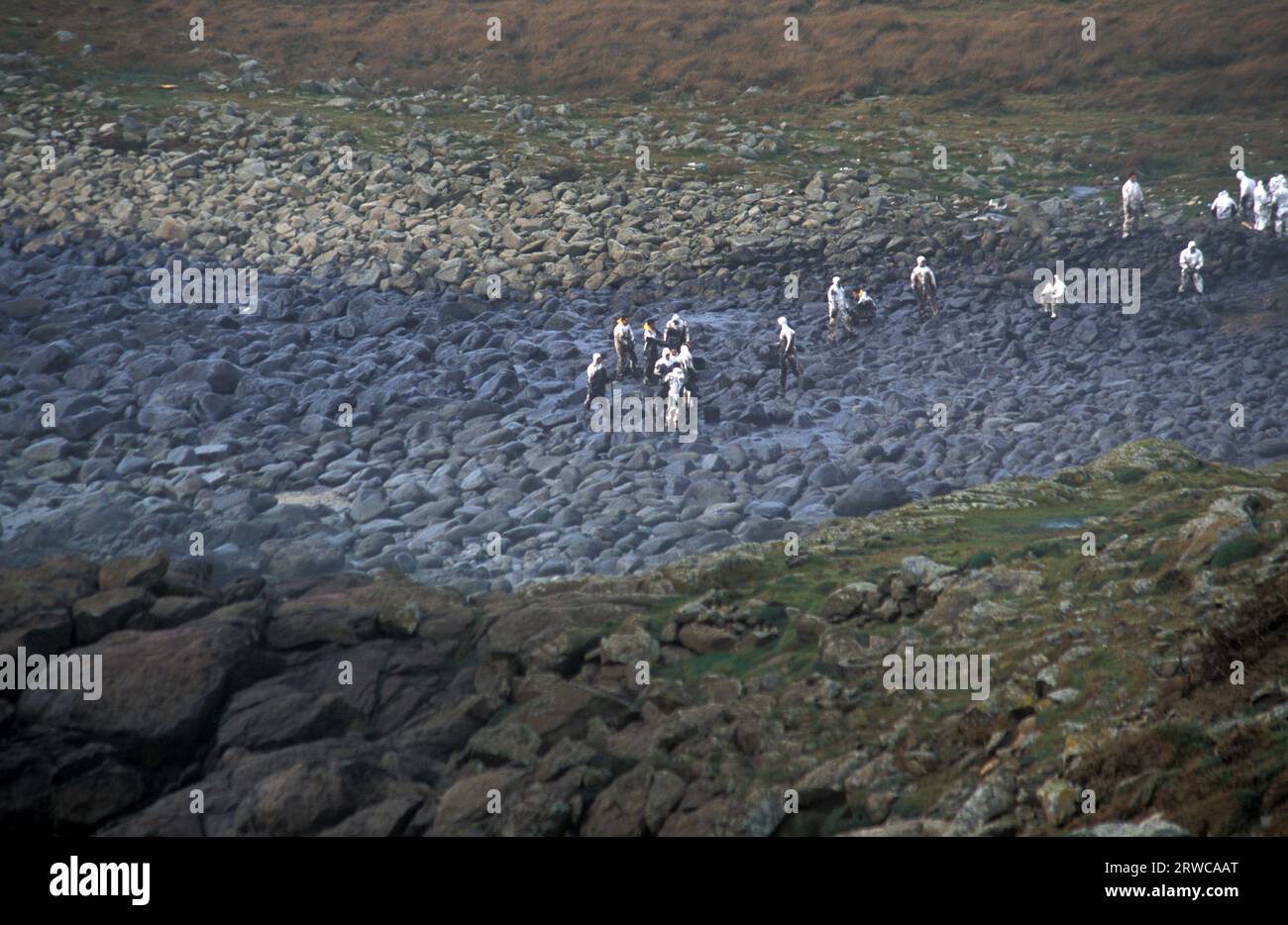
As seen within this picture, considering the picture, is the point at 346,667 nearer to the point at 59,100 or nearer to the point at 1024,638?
the point at 1024,638

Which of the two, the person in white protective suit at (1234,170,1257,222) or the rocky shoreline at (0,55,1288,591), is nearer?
the rocky shoreline at (0,55,1288,591)

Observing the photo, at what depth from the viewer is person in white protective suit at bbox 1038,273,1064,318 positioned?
24.7 metres

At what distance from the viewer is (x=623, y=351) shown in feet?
76.1

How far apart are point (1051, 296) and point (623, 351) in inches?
331

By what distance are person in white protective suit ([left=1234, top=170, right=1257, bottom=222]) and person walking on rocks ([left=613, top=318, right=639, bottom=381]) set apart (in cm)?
1352

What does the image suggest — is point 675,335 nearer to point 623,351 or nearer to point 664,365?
point 623,351

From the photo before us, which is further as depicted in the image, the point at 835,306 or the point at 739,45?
the point at 739,45

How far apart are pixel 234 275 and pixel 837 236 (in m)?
13.0

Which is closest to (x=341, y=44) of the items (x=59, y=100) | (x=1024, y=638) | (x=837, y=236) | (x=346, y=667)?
(x=59, y=100)

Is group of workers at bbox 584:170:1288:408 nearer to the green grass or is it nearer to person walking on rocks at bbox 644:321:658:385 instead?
person walking on rocks at bbox 644:321:658:385

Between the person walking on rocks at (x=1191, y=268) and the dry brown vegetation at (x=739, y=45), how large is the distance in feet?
41.8

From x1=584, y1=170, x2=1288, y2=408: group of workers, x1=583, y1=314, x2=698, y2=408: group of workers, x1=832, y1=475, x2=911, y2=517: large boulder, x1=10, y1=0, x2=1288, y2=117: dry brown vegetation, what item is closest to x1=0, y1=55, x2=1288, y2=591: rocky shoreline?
x1=832, y1=475, x2=911, y2=517: large boulder

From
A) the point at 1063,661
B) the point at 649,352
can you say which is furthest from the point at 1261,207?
the point at 1063,661

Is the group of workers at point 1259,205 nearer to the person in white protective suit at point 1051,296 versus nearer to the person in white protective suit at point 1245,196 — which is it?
the person in white protective suit at point 1245,196
